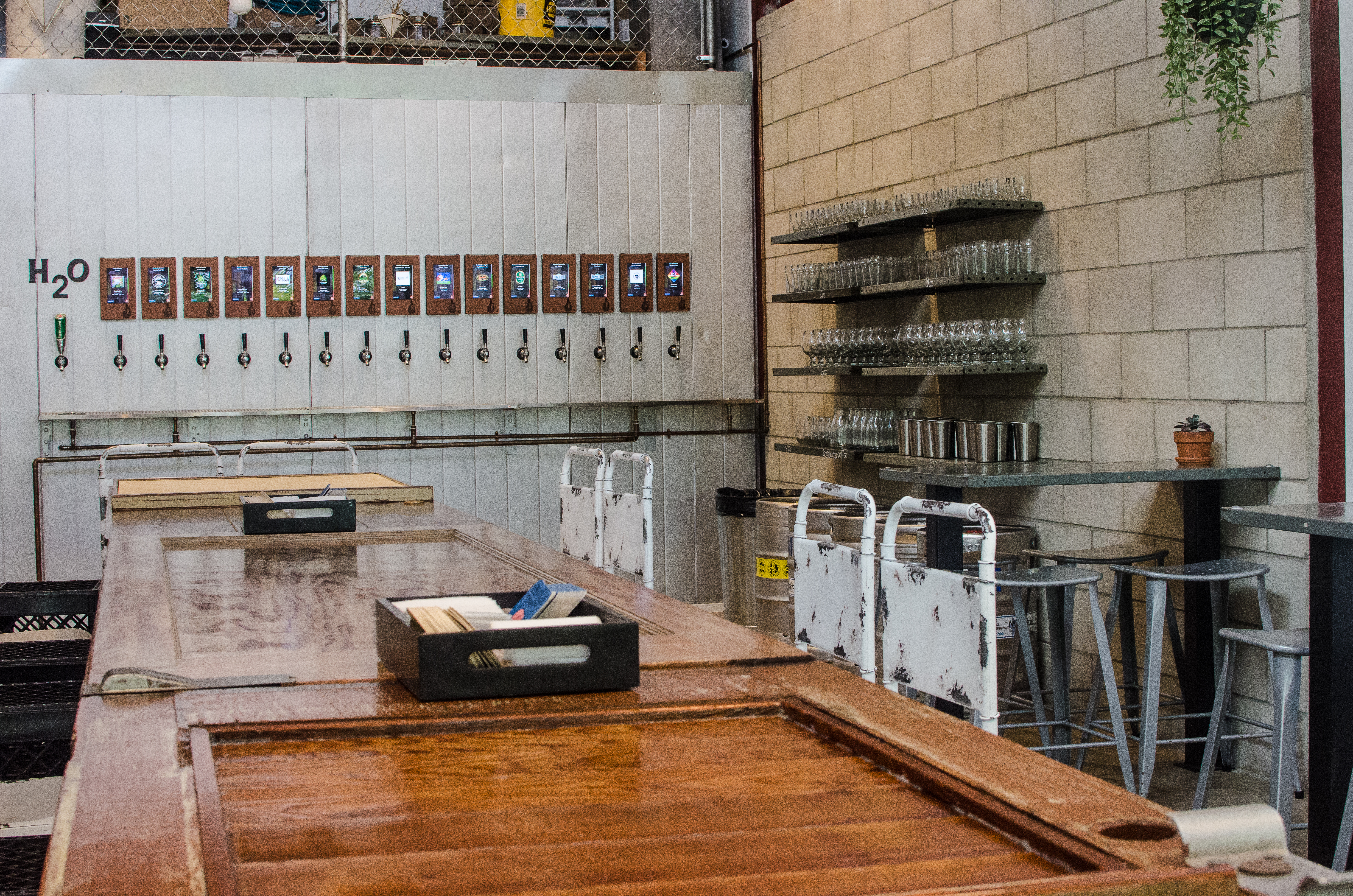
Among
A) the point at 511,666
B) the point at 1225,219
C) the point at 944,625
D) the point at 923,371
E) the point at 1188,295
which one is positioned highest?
the point at 1225,219

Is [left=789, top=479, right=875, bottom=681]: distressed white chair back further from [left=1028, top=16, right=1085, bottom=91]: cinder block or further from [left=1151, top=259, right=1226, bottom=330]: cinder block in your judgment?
[left=1028, top=16, right=1085, bottom=91]: cinder block

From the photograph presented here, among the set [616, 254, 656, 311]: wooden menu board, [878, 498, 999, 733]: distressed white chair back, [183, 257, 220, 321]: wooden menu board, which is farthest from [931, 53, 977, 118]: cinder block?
[183, 257, 220, 321]: wooden menu board

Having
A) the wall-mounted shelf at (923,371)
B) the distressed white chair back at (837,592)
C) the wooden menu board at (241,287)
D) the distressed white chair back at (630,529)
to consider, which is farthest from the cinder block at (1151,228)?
the wooden menu board at (241,287)

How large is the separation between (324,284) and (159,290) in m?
0.78

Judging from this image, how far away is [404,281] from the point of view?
21.8 feet

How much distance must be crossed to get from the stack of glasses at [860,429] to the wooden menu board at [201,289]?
9.80 feet

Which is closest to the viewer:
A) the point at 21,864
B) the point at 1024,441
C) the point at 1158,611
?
the point at 21,864

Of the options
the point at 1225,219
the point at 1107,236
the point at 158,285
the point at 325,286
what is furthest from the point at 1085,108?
the point at 158,285

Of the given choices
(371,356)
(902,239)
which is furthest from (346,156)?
(902,239)

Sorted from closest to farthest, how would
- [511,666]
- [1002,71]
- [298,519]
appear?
[511,666]
[298,519]
[1002,71]

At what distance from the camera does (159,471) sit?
639 centimetres

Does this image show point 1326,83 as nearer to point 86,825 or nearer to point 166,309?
point 86,825

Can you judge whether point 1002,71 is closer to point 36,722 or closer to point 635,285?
point 635,285

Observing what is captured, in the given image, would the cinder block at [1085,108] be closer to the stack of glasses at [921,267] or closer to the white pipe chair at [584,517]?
the stack of glasses at [921,267]
